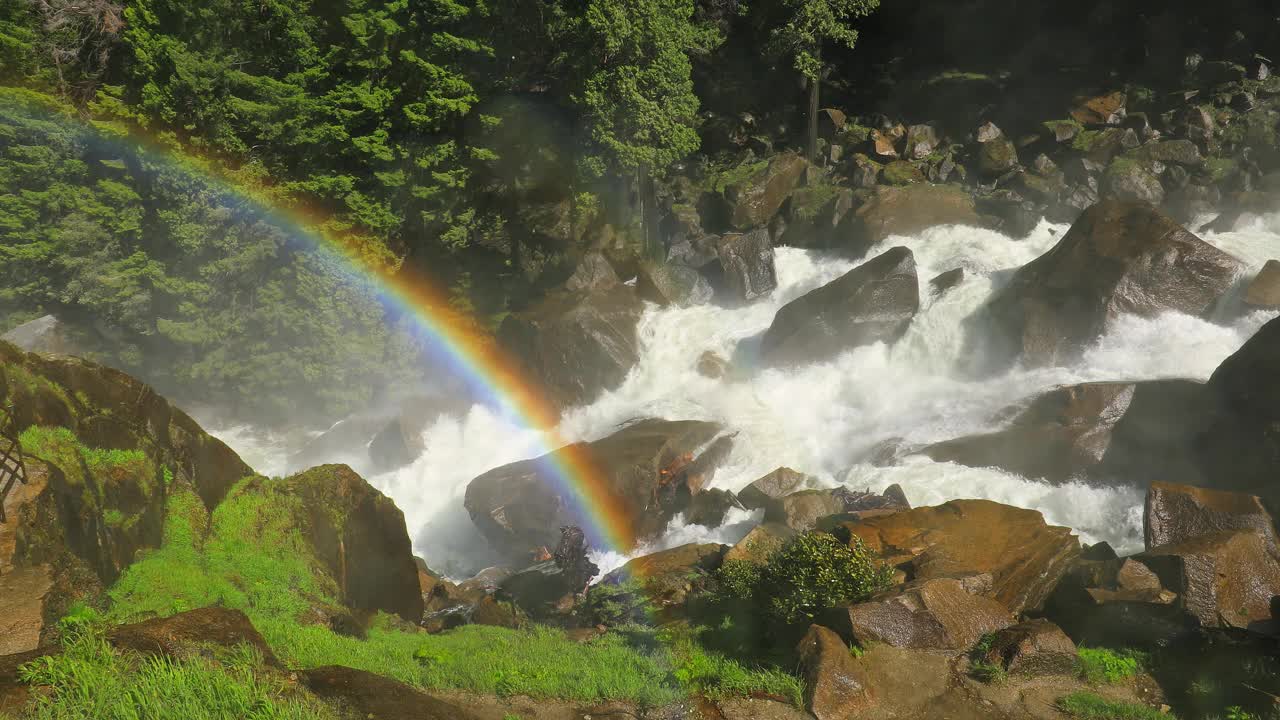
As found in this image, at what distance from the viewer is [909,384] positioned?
2380cm

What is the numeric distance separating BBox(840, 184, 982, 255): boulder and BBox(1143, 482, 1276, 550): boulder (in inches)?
704

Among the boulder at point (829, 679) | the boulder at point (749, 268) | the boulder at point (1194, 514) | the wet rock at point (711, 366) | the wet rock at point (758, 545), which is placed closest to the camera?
the boulder at point (829, 679)

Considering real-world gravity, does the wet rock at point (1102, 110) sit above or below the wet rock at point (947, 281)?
above

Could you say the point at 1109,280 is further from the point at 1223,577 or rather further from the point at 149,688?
the point at 149,688

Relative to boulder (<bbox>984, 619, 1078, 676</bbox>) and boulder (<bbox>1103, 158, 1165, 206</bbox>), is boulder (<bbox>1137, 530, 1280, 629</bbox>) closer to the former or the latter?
boulder (<bbox>984, 619, 1078, 676</bbox>)

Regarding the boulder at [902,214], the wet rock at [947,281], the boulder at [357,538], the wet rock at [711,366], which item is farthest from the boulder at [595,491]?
the boulder at [902,214]

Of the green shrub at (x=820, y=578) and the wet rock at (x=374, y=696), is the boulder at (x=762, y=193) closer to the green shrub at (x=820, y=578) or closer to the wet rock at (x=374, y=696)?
the green shrub at (x=820, y=578)

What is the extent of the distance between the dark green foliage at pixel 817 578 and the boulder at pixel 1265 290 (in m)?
16.8

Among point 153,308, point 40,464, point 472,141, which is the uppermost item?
point 472,141

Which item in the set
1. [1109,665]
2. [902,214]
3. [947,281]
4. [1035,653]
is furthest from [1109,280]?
[1035,653]

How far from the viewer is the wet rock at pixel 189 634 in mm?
6738

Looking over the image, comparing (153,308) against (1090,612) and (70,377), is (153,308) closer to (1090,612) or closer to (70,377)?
(70,377)

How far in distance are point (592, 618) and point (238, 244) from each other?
2086 cm

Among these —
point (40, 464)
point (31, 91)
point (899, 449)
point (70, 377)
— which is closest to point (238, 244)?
point (31, 91)
